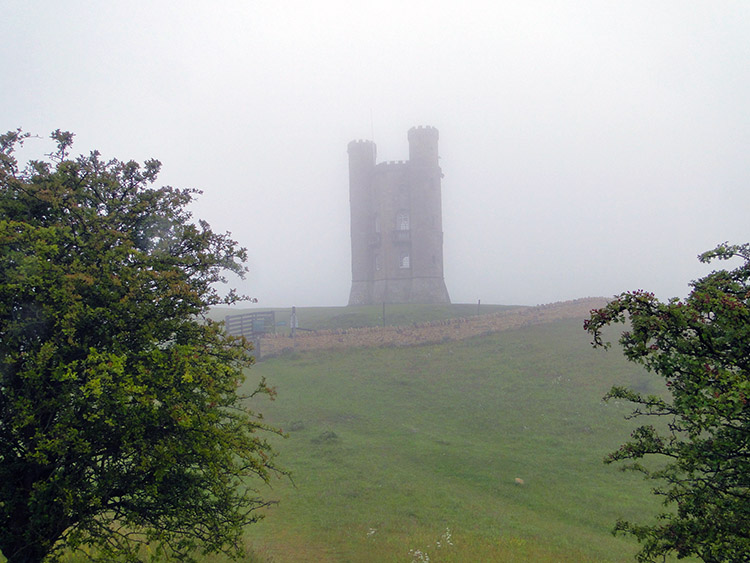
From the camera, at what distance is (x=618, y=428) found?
2158 centimetres

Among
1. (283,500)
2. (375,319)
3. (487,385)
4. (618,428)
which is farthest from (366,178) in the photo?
(283,500)

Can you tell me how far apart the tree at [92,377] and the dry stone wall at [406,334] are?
94.2ft

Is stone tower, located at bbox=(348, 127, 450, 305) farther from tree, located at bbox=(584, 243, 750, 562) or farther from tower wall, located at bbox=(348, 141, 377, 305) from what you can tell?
tree, located at bbox=(584, 243, 750, 562)

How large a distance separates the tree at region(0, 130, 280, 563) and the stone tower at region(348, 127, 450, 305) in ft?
194

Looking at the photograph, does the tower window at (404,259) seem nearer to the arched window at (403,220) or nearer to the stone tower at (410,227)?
the stone tower at (410,227)

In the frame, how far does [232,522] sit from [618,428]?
18.9m

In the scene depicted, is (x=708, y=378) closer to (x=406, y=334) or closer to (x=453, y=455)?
(x=453, y=455)

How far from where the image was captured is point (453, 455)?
18.8 meters

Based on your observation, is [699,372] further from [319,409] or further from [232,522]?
[319,409]

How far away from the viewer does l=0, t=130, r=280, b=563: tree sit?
6703 millimetres

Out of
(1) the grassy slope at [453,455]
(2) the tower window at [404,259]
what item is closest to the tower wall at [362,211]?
(2) the tower window at [404,259]

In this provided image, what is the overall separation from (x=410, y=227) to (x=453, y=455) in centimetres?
5191

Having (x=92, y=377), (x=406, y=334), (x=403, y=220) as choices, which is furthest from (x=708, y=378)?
(x=403, y=220)

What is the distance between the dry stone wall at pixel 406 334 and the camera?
122ft
